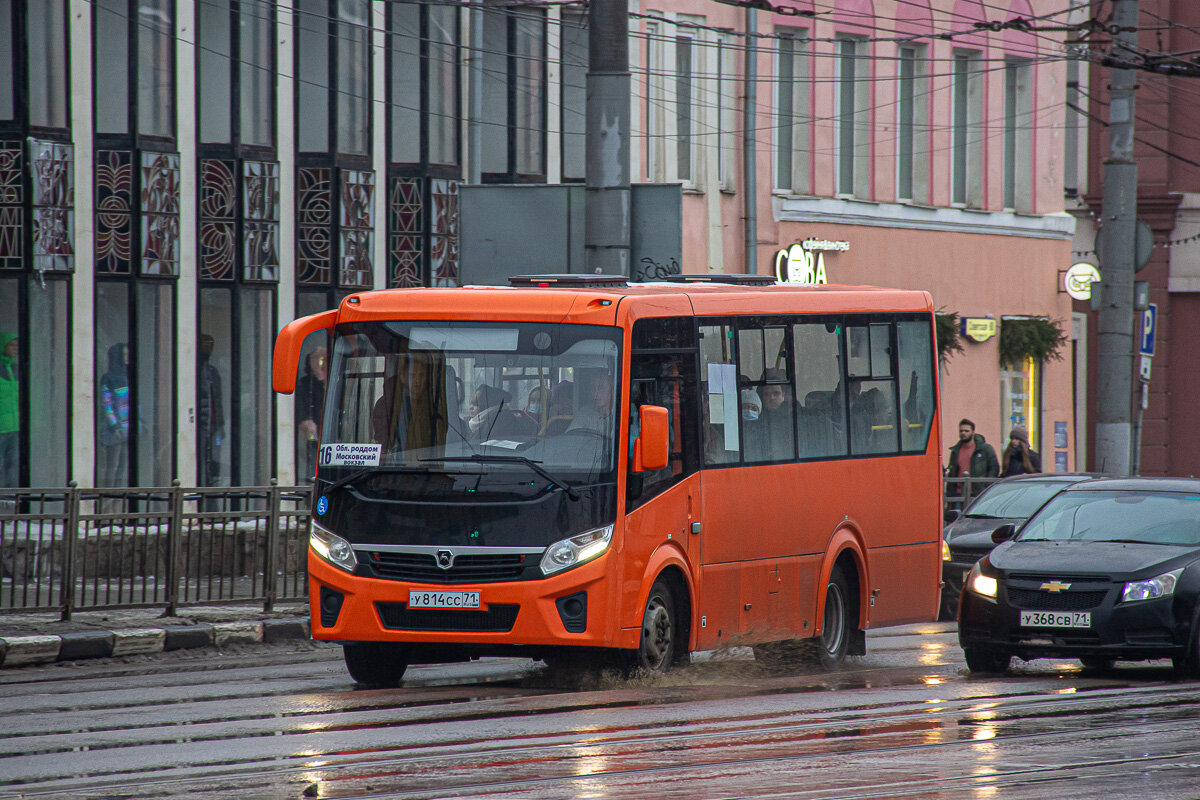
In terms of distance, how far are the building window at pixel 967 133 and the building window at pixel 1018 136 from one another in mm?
884

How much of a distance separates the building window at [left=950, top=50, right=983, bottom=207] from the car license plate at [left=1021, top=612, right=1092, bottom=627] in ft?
81.2

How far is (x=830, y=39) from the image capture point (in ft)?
116

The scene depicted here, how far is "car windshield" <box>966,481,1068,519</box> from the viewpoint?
845 inches

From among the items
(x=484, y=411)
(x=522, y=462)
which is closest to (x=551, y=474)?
(x=522, y=462)

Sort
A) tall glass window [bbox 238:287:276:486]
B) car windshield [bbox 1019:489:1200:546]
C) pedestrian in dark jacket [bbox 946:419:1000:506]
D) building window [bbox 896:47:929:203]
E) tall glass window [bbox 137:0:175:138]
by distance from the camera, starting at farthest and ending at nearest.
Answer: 1. building window [bbox 896:47:929:203]
2. pedestrian in dark jacket [bbox 946:419:1000:506]
3. tall glass window [bbox 238:287:276:486]
4. tall glass window [bbox 137:0:175:138]
5. car windshield [bbox 1019:489:1200:546]

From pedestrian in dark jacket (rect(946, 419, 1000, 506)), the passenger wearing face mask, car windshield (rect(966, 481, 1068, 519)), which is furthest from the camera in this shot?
pedestrian in dark jacket (rect(946, 419, 1000, 506))

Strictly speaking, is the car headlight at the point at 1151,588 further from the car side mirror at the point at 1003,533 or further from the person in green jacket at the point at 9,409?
the person in green jacket at the point at 9,409

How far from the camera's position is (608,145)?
707 inches

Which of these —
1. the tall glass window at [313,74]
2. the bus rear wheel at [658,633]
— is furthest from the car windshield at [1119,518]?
the tall glass window at [313,74]

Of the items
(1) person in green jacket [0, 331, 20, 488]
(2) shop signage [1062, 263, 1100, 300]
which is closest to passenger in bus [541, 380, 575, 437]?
(1) person in green jacket [0, 331, 20, 488]

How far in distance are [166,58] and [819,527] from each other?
12623mm

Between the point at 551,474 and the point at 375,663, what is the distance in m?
1.90

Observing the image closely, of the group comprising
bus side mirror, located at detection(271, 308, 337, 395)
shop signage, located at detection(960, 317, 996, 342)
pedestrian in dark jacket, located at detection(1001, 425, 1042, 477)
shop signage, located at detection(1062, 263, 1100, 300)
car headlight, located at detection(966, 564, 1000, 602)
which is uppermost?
shop signage, located at detection(1062, 263, 1100, 300)

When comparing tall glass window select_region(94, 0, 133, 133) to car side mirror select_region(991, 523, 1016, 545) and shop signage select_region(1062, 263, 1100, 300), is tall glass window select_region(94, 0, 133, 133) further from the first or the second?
shop signage select_region(1062, 263, 1100, 300)
